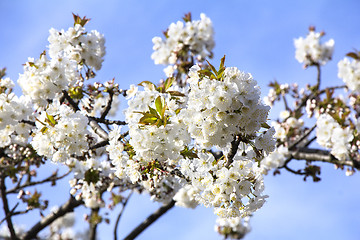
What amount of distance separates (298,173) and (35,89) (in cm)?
413

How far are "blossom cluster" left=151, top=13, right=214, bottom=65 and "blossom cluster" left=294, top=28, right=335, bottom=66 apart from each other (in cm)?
272

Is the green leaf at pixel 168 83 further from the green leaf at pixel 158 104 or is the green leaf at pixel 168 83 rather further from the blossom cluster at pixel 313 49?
the blossom cluster at pixel 313 49

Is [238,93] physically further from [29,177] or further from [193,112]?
[29,177]

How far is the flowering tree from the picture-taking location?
7.32 feet

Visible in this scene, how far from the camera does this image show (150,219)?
21.7ft

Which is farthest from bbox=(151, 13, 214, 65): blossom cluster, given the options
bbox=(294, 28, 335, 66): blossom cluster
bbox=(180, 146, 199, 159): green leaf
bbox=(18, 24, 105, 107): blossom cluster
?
bbox=(180, 146, 199, 159): green leaf

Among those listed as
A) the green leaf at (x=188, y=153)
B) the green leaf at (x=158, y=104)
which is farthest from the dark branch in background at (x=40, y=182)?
the green leaf at (x=158, y=104)

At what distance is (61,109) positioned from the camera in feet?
10.9

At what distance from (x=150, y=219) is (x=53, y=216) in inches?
67.8

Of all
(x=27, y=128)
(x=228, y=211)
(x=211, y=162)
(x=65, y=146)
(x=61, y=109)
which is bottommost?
(x=228, y=211)

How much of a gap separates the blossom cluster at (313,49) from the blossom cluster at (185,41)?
8.91 feet

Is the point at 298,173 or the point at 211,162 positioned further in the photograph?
the point at 298,173

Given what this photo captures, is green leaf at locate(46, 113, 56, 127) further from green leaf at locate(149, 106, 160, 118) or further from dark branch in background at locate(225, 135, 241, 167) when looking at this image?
dark branch in background at locate(225, 135, 241, 167)

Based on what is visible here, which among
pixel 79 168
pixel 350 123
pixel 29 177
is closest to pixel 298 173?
pixel 350 123
